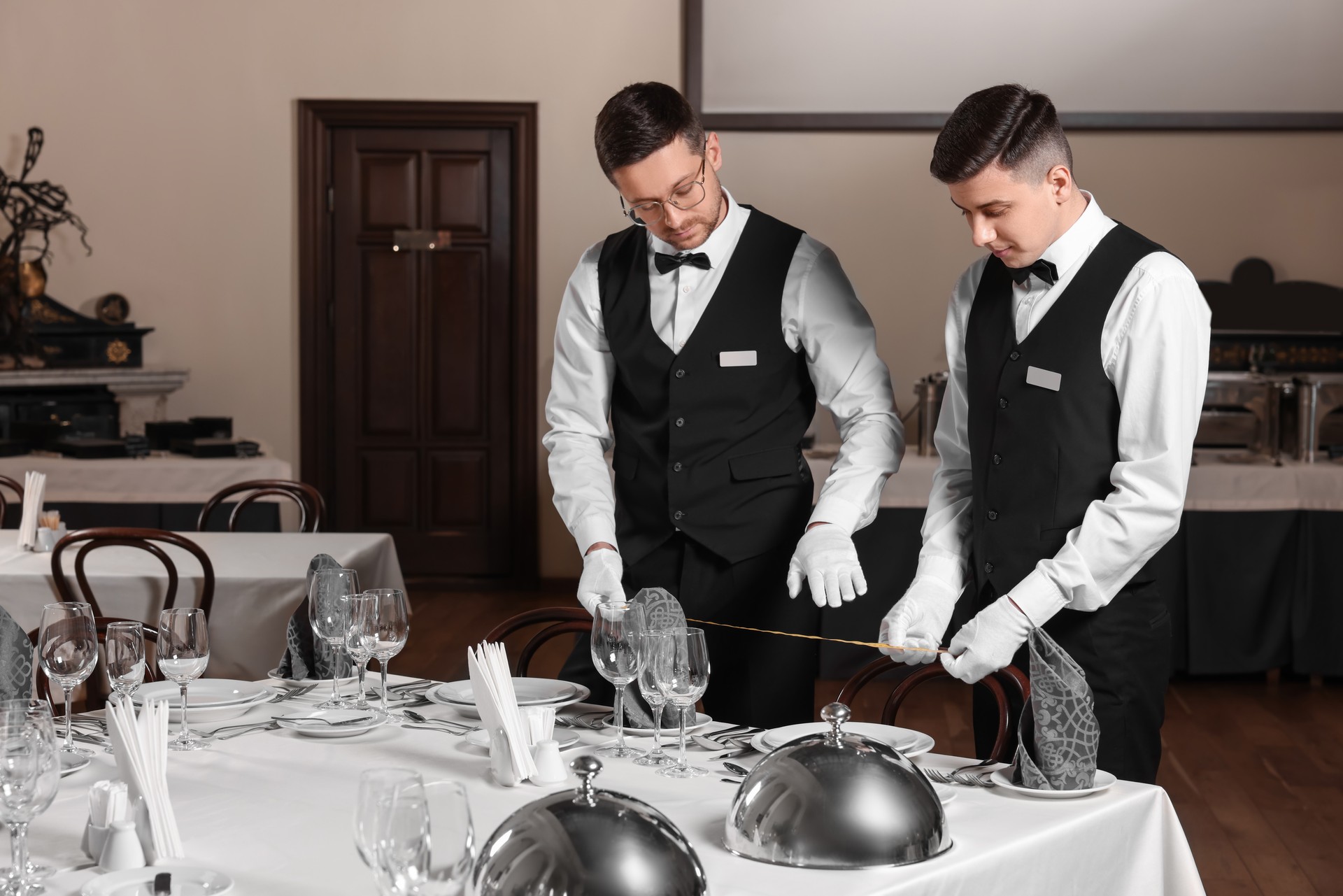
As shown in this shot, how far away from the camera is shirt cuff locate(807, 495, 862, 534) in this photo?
2.10m

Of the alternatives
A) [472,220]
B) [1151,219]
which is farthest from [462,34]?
[1151,219]

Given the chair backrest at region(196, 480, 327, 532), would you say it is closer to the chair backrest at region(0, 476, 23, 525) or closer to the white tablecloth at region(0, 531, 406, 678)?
the chair backrest at region(0, 476, 23, 525)

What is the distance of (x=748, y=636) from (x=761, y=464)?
281mm

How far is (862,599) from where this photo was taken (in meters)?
4.60

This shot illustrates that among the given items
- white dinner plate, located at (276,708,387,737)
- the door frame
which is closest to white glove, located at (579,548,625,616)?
white dinner plate, located at (276,708,387,737)

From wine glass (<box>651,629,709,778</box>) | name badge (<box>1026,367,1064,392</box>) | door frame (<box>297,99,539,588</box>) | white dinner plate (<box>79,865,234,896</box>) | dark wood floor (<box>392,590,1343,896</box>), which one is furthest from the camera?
door frame (<box>297,99,539,588</box>)

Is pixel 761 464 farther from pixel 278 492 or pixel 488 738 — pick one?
pixel 278 492

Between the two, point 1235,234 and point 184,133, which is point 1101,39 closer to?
point 1235,234

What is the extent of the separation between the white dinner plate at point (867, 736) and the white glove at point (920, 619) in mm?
114

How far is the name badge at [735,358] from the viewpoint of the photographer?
221 centimetres

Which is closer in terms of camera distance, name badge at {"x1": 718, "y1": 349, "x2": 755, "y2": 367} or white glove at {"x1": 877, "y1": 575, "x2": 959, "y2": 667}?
white glove at {"x1": 877, "y1": 575, "x2": 959, "y2": 667}

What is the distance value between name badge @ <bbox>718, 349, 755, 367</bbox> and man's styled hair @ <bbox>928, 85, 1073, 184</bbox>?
1.61 feet

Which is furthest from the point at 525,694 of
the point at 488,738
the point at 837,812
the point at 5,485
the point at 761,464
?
the point at 5,485

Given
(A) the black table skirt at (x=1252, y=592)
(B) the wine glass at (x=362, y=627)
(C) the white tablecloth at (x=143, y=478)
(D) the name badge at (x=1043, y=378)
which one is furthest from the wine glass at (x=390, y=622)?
(C) the white tablecloth at (x=143, y=478)
